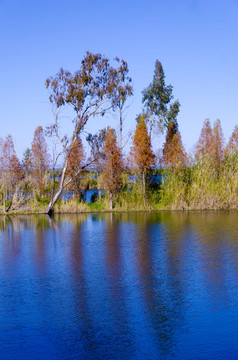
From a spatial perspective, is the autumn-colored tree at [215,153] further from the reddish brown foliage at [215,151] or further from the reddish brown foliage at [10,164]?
the reddish brown foliage at [10,164]

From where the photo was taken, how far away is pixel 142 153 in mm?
26656

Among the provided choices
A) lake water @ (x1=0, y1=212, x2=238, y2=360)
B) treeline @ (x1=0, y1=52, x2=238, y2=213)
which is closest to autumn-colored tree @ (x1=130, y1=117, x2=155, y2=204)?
treeline @ (x1=0, y1=52, x2=238, y2=213)

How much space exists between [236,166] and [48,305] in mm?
21275

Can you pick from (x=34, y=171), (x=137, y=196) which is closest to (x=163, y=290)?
(x=137, y=196)

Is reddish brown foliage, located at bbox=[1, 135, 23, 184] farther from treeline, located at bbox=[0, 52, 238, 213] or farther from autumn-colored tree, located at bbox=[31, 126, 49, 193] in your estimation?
autumn-colored tree, located at bbox=[31, 126, 49, 193]

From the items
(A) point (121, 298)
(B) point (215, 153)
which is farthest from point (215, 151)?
(A) point (121, 298)

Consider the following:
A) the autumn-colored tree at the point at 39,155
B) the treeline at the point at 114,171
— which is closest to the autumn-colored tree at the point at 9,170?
the treeline at the point at 114,171

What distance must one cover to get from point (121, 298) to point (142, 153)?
1933 centimetres

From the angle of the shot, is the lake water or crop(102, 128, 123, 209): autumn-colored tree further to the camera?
crop(102, 128, 123, 209): autumn-colored tree

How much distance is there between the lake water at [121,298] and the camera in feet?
18.7

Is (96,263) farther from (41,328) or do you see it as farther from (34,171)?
(34,171)

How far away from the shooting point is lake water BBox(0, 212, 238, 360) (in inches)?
225

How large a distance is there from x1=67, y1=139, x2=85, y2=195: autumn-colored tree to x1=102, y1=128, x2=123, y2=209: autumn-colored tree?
1593mm

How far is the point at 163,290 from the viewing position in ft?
26.9
